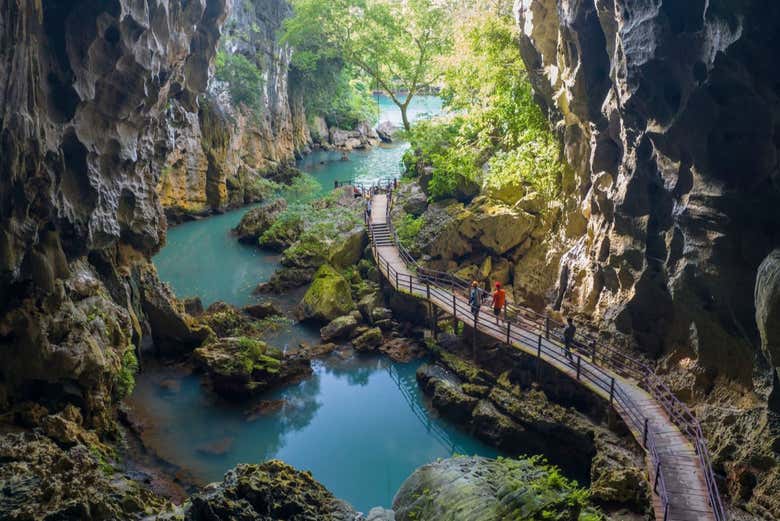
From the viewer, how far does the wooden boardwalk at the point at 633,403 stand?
12648mm

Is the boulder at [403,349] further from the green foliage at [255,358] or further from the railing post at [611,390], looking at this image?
the railing post at [611,390]

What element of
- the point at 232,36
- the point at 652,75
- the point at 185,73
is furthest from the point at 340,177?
the point at 652,75

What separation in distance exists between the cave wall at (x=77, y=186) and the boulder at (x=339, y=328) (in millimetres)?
6934

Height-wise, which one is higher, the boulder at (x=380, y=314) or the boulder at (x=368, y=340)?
the boulder at (x=380, y=314)

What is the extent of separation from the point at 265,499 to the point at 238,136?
133 feet

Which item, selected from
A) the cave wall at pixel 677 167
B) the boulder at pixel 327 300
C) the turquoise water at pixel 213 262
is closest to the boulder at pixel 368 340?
the boulder at pixel 327 300

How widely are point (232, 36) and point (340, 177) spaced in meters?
15.8

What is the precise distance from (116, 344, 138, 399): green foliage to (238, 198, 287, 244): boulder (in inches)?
726

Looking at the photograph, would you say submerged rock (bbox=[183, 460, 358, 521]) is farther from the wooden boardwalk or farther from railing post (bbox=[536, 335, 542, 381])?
railing post (bbox=[536, 335, 542, 381])

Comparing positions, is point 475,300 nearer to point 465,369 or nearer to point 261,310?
point 465,369

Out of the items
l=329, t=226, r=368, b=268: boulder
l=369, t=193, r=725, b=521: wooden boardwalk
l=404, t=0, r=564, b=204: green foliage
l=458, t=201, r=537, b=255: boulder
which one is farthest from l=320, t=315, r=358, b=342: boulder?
l=404, t=0, r=564, b=204: green foliage

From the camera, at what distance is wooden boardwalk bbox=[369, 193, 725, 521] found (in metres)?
12.6

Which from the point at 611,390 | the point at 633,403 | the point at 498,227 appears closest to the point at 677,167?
the point at 611,390

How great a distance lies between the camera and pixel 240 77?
4531 centimetres
